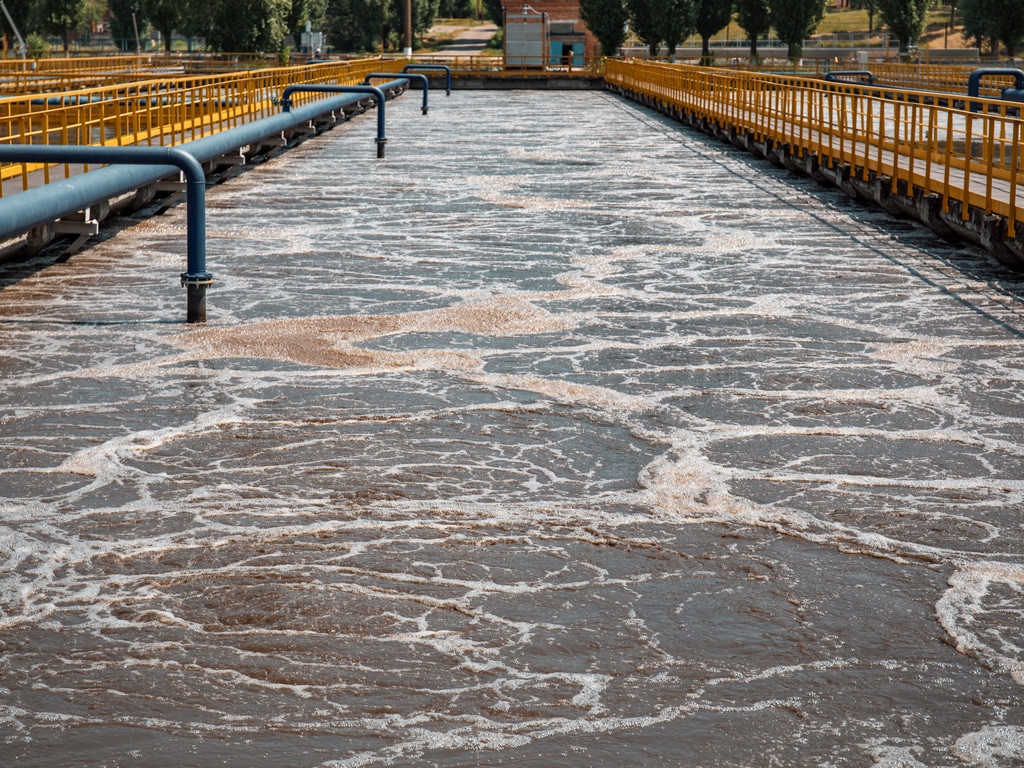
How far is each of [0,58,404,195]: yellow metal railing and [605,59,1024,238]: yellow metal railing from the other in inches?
321

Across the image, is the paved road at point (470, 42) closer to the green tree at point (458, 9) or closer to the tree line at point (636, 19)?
the green tree at point (458, 9)

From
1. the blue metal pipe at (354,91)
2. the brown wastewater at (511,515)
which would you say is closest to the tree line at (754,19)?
the blue metal pipe at (354,91)

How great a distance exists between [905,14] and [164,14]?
124 ft

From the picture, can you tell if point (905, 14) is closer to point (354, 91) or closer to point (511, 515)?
point (354, 91)

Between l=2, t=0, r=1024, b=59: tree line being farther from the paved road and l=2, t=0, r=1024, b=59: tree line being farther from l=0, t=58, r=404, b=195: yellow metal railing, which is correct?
l=0, t=58, r=404, b=195: yellow metal railing

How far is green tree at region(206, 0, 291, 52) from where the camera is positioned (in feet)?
226

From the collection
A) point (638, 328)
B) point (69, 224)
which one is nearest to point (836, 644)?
point (638, 328)

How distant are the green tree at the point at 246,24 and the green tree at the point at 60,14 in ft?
41.2

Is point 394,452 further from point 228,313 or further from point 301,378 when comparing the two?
point 228,313

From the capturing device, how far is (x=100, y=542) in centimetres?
575

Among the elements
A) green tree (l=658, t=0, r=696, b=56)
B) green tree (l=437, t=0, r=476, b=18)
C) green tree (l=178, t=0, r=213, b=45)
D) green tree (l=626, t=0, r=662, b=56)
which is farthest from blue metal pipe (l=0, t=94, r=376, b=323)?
green tree (l=437, t=0, r=476, b=18)

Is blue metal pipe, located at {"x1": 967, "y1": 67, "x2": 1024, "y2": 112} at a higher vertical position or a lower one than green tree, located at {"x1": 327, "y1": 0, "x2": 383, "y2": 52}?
lower

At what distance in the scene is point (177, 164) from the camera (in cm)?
983

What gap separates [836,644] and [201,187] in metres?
6.31
